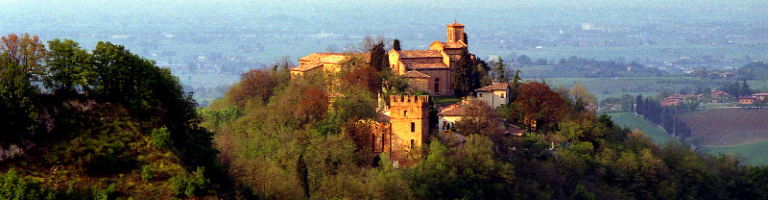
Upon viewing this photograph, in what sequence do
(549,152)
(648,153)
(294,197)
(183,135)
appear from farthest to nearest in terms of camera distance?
(648,153)
(549,152)
(294,197)
(183,135)

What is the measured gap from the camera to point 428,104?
142 ft

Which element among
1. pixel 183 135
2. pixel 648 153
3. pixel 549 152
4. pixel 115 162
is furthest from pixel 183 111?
pixel 648 153

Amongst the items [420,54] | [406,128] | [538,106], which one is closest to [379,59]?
[420,54]

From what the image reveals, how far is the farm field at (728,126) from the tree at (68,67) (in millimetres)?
102177

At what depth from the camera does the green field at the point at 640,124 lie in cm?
11736

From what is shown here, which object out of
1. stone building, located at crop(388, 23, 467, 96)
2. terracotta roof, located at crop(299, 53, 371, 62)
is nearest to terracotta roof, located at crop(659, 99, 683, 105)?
stone building, located at crop(388, 23, 467, 96)

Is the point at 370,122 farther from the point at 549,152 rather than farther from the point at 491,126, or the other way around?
the point at 549,152

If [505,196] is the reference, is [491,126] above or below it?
above

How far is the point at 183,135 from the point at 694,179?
31574 millimetres

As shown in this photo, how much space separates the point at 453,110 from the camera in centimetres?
4753

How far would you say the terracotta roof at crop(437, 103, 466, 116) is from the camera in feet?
154

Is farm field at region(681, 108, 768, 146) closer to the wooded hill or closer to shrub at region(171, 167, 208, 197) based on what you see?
the wooded hill

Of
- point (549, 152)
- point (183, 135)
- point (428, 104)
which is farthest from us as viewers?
point (549, 152)

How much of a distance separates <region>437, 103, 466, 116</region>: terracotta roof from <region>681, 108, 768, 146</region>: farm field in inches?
3299
